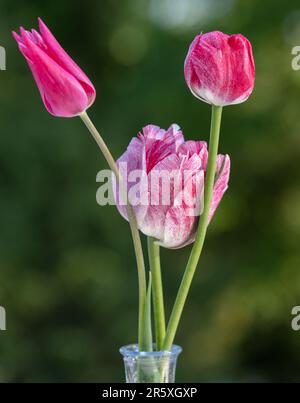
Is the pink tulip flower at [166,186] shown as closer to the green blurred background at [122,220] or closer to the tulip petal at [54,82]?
the tulip petal at [54,82]

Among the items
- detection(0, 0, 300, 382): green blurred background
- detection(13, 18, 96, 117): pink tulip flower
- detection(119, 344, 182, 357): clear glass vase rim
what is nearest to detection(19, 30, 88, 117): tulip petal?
detection(13, 18, 96, 117): pink tulip flower

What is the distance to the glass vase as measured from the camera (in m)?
0.37

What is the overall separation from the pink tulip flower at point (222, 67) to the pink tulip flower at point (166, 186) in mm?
28

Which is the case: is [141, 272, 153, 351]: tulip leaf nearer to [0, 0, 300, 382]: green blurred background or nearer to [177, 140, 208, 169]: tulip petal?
[177, 140, 208, 169]: tulip petal

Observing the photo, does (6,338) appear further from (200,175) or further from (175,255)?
(200,175)

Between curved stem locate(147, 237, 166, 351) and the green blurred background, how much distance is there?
1.47m

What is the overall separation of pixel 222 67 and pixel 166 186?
0.07 m

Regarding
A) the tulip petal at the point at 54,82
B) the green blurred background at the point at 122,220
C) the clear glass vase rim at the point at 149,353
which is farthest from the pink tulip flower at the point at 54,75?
the green blurred background at the point at 122,220

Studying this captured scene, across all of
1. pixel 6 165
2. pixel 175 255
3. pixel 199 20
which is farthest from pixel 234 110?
pixel 6 165

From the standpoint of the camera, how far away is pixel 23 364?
6.45ft

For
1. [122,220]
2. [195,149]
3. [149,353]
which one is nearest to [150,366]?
[149,353]

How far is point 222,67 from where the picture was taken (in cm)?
36

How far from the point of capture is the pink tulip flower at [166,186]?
354 mm
